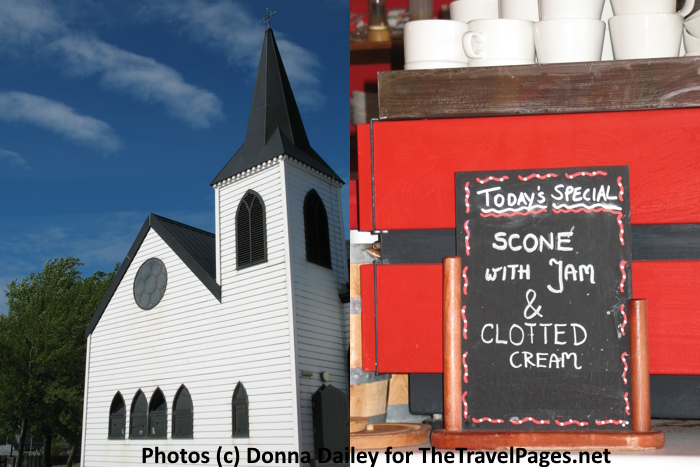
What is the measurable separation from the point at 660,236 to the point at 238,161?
980 cm

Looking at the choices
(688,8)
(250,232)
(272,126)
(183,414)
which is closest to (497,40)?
(688,8)

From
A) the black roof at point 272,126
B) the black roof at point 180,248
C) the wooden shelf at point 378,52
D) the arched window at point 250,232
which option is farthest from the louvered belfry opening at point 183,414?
the wooden shelf at point 378,52

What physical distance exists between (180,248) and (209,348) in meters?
2.16

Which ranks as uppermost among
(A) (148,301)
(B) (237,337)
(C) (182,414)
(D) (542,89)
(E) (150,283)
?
(E) (150,283)

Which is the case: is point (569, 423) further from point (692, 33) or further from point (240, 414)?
point (240, 414)

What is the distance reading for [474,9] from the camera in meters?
1.43

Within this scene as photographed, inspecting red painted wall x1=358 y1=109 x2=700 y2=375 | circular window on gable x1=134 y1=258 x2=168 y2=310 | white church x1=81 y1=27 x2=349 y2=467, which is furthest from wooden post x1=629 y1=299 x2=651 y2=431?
circular window on gable x1=134 y1=258 x2=168 y2=310

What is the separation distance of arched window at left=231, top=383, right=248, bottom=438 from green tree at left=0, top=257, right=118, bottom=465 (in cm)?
395

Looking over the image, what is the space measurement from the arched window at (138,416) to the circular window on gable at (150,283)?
63.0 inches

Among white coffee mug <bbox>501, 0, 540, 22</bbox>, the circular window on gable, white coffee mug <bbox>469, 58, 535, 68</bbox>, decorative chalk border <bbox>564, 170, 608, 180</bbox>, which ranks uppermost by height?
the circular window on gable

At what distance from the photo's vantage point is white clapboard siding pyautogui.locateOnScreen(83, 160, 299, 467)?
8516 millimetres

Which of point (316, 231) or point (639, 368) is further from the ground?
point (316, 231)

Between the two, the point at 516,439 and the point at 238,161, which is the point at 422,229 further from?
the point at 238,161

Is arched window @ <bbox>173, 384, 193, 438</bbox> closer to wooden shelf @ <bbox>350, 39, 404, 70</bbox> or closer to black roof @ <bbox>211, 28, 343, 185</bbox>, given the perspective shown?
black roof @ <bbox>211, 28, 343, 185</bbox>
